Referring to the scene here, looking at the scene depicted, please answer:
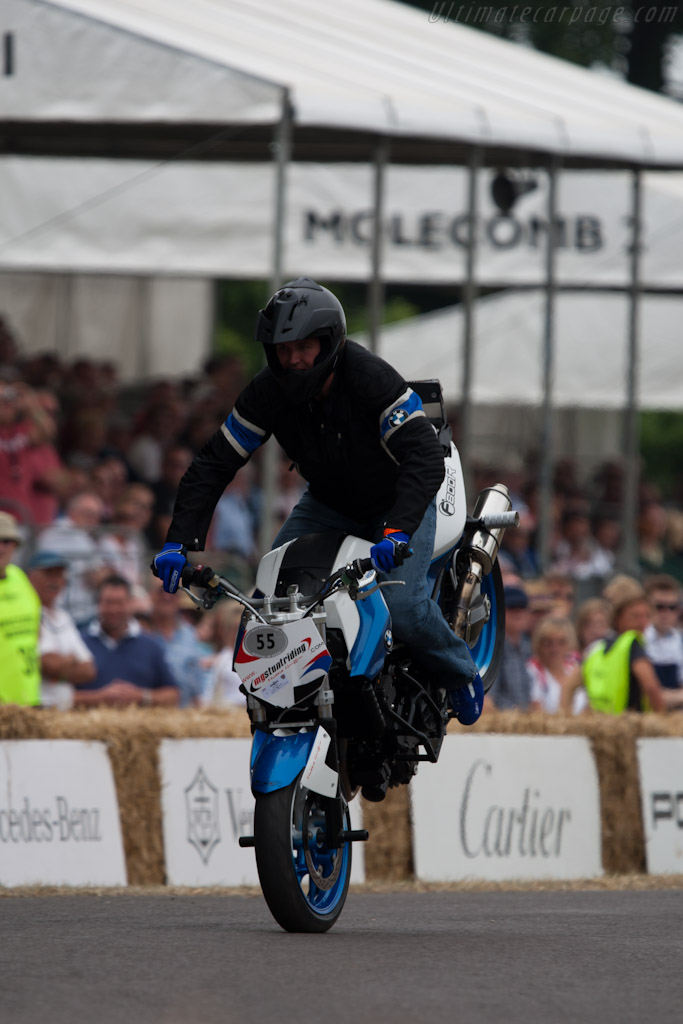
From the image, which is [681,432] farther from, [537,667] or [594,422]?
[537,667]

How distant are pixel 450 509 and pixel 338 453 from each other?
903 mm

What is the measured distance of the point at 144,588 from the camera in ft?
46.4

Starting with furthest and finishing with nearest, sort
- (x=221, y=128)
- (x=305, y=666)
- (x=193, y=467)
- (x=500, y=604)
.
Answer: (x=221, y=128), (x=500, y=604), (x=193, y=467), (x=305, y=666)

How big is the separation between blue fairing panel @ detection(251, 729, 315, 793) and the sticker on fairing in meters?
0.13

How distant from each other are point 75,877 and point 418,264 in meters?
9.41

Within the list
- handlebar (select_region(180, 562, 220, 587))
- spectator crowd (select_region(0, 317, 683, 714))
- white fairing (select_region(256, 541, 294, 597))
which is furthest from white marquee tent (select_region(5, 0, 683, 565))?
handlebar (select_region(180, 562, 220, 587))

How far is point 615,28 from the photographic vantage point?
37656 mm

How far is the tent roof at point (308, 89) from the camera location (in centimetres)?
1372

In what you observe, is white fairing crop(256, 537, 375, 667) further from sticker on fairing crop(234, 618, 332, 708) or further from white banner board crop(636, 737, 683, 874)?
white banner board crop(636, 737, 683, 874)

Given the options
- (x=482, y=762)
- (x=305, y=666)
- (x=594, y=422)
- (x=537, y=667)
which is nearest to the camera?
(x=305, y=666)

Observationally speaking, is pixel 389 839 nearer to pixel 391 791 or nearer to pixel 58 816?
pixel 391 791

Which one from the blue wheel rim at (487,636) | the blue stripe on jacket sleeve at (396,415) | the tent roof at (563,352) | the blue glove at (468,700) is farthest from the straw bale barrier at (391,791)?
the tent roof at (563,352)

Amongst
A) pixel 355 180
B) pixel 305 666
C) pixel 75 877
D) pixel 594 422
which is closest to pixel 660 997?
pixel 305 666

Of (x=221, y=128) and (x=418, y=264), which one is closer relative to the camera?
(x=221, y=128)
